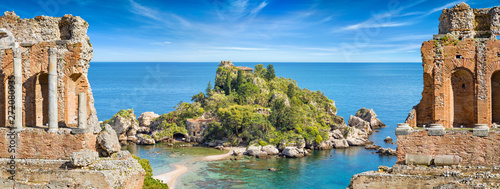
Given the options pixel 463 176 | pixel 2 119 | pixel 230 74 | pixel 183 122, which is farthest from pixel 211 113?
pixel 463 176

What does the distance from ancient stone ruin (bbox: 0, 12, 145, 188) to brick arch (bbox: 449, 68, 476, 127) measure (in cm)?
1529

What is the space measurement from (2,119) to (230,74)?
291ft

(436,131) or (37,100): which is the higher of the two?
(37,100)

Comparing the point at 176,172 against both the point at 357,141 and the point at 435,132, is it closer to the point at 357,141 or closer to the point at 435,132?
the point at 357,141

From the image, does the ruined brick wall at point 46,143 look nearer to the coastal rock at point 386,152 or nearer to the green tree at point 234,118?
the coastal rock at point 386,152

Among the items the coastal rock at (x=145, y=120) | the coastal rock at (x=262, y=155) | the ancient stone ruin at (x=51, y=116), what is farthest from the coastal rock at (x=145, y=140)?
the ancient stone ruin at (x=51, y=116)

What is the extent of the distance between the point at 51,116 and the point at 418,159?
16778mm

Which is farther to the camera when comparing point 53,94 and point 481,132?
point 53,94

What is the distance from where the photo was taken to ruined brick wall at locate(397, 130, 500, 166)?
1823 cm

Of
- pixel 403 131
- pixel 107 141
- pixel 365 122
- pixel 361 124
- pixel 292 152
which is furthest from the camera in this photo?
pixel 361 124

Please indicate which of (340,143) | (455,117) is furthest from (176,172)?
(455,117)

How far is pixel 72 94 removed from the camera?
21.5 meters

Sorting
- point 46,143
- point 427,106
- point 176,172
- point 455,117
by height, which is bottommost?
point 176,172

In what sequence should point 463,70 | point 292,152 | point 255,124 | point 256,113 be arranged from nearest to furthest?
point 463,70
point 292,152
point 255,124
point 256,113
